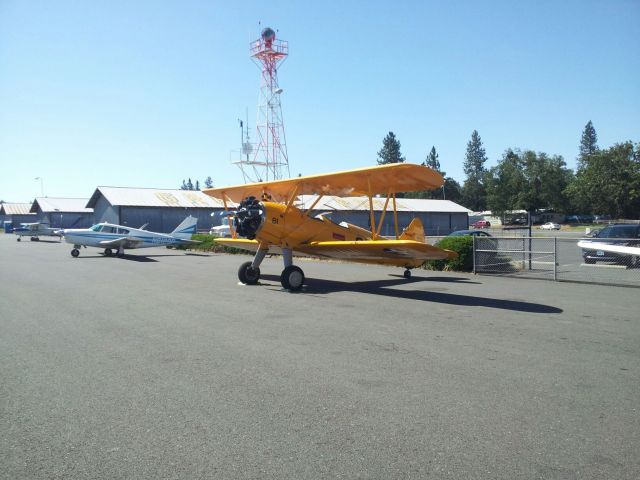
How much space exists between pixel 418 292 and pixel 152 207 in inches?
1690

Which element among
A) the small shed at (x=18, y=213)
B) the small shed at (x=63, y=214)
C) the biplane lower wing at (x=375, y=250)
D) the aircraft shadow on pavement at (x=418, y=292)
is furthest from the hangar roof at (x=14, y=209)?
the biplane lower wing at (x=375, y=250)

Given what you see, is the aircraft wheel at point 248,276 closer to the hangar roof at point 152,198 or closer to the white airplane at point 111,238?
the white airplane at point 111,238

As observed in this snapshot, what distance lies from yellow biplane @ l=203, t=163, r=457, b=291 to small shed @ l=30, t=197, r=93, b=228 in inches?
2378

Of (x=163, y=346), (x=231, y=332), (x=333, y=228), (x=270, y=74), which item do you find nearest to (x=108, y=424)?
(x=163, y=346)

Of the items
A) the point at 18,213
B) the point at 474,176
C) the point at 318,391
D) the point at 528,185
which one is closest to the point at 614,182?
the point at 528,185

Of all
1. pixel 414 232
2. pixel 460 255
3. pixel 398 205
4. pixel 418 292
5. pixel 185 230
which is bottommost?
pixel 418 292

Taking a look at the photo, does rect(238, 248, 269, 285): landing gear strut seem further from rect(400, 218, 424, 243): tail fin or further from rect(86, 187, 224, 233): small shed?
rect(86, 187, 224, 233): small shed

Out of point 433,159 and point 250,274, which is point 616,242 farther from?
point 433,159

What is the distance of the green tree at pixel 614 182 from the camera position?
215 feet

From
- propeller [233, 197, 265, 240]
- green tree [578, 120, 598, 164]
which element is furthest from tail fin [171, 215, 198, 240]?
green tree [578, 120, 598, 164]

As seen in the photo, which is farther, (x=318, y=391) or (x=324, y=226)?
(x=324, y=226)

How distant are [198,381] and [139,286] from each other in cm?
959

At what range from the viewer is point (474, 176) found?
114m

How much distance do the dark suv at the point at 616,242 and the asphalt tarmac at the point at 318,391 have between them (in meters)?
6.84
